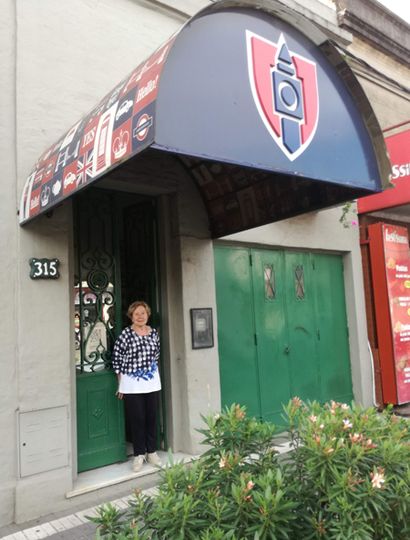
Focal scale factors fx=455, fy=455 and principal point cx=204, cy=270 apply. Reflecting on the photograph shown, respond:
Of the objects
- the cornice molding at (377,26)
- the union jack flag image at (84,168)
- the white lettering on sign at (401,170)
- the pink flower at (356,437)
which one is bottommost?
the pink flower at (356,437)

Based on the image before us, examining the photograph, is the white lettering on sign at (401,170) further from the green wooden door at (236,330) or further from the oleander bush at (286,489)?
the oleander bush at (286,489)

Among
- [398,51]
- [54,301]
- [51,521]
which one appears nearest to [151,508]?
[51,521]

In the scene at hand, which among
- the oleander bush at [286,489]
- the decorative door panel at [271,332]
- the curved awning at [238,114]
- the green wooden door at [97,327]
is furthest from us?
the decorative door panel at [271,332]

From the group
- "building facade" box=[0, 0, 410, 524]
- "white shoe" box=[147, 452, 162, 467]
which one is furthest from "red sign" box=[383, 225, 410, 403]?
"white shoe" box=[147, 452, 162, 467]

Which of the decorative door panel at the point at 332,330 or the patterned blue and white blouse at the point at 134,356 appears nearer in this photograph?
the patterned blue and white blouse at the point at 134,356

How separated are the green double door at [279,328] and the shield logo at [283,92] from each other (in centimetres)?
249

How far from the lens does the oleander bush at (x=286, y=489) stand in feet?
5.96

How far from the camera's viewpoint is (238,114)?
10.5ft

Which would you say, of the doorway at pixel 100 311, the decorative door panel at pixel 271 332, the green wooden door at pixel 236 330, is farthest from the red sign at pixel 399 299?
the doorway at pixel 100 311

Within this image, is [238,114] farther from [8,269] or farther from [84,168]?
[8,269]

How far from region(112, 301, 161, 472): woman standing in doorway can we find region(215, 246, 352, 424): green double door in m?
1.17

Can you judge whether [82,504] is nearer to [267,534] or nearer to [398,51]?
[267,534]

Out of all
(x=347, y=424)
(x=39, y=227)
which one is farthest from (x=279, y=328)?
(x=347, y=424)

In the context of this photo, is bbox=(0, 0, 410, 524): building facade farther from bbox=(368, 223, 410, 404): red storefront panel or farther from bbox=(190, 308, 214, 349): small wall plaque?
bbox=(368, 223, 410, 404): red storefront panel
